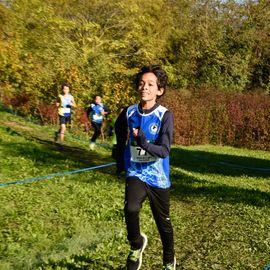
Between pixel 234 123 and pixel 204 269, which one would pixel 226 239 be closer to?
pixel 204 269

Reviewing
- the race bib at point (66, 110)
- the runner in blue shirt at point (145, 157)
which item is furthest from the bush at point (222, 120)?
Answer: the runner in blue shirt at point (145, 157)

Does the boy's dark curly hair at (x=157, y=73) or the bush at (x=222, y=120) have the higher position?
the boy's dark curly hair at (x=157, y=73)

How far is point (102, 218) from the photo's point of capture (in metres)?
7.43

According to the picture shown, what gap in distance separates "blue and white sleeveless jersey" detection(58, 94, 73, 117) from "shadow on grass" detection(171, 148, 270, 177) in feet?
14.5

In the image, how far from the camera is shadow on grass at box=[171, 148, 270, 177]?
15.0 meters

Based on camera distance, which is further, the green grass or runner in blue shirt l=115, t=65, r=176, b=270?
the green grass

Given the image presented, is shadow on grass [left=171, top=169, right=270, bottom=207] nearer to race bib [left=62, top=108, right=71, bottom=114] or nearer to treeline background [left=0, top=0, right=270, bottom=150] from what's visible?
race bib [left=62, top=108, right=71, bottom=114]

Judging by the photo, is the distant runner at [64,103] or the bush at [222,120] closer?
the distant runner at [64,103]

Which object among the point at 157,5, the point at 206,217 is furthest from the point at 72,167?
the point at 157,5

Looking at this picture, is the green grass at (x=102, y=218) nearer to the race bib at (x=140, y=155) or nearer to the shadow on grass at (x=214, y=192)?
the shadow on grass at (x=214, y=192)

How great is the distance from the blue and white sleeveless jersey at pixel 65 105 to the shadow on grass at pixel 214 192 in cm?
413

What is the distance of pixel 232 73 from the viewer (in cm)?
3294

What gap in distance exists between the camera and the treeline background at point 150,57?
2112cm

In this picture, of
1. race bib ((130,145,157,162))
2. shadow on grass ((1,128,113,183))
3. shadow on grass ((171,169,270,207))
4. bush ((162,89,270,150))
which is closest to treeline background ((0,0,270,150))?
bush ((162,89,270,150))
